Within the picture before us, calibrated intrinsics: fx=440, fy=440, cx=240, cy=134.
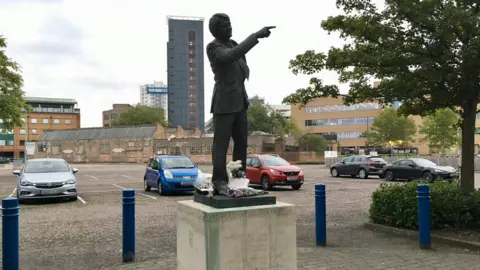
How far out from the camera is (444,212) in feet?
25.9

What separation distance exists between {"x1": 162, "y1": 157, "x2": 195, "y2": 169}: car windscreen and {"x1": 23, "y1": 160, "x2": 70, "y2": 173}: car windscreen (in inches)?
142

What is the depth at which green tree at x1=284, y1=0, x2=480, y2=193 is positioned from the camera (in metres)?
7.28

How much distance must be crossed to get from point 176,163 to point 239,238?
13235 millimetres

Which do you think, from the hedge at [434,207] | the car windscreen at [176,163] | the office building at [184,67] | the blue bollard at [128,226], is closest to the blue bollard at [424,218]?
the hedge at [434,207]

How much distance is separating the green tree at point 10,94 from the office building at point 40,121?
277 ft

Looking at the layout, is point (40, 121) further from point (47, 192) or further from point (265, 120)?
point (47, 192)

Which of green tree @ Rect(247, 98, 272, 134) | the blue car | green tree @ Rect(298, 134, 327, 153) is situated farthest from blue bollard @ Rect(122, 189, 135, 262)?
green tree @ Rect(247, 98, 272, 134)

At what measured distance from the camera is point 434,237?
7566mm

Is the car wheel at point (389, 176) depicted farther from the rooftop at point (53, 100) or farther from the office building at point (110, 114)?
the office building at point (110, 114)

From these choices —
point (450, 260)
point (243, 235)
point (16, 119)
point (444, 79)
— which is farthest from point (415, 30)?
point (16, 119)

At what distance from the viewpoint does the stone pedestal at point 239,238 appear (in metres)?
4.43

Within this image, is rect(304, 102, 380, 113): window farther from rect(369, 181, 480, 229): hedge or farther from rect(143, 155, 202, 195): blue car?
rect(369, 181, 480, 229): hedge

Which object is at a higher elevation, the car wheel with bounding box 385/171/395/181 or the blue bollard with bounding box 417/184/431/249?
the blue bollard with bounding box 417/184/431/249

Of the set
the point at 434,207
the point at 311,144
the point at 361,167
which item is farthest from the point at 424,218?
the point at 311,144
